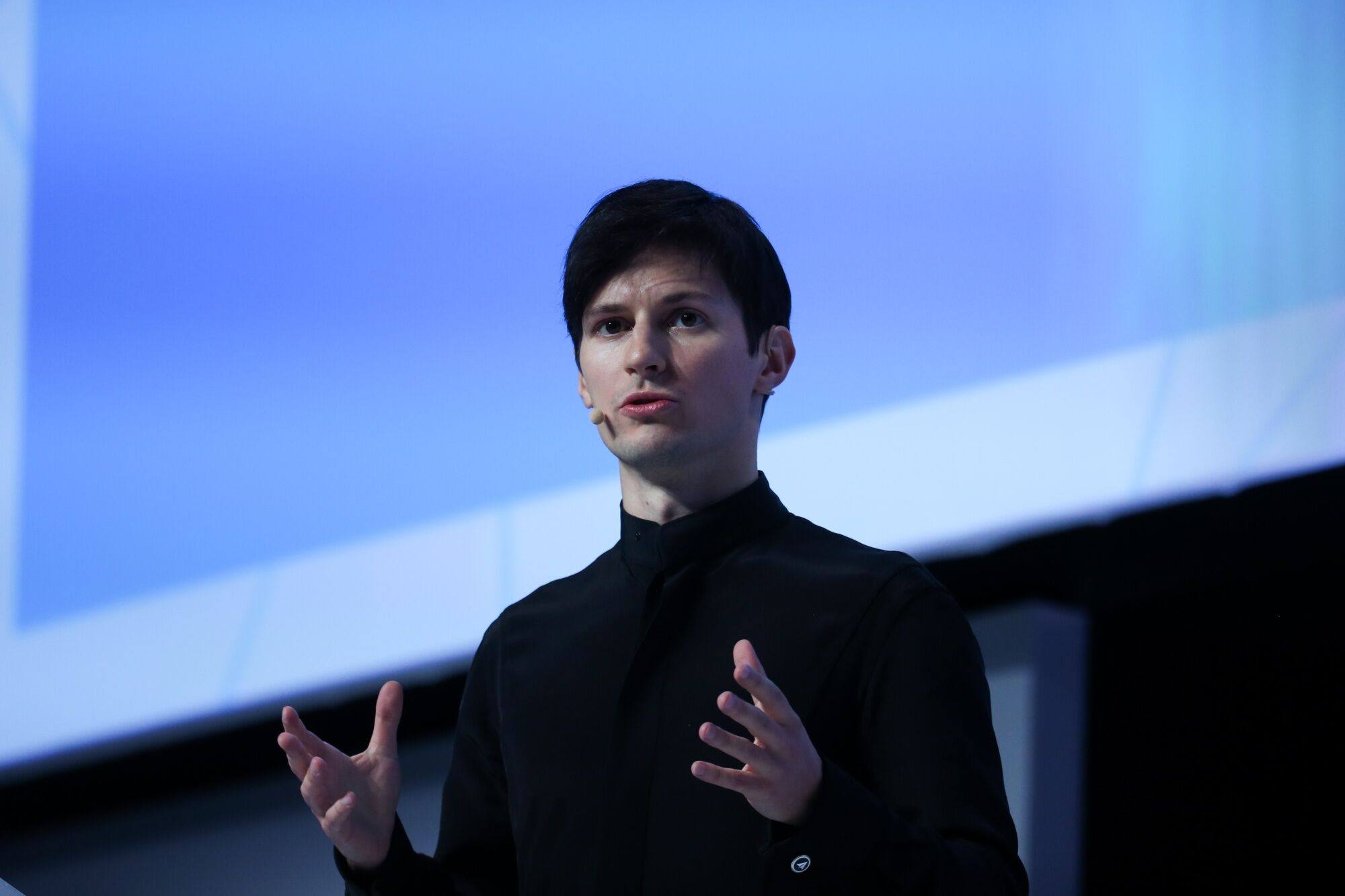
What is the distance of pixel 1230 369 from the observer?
219cm

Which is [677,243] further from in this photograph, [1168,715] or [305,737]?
[1168,715]

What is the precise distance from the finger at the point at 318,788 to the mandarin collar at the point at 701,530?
0.33 m

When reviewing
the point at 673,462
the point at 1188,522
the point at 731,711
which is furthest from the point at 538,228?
the point at 731,711

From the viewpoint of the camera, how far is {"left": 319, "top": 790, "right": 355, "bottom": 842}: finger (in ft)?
3.51

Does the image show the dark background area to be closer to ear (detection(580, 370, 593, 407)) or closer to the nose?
ear (detection(580, 370, 593, 407))

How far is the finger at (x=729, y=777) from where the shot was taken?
2.82ft

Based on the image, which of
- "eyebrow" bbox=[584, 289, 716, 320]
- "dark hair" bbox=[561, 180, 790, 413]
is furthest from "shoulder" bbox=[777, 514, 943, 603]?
"eyebrow" bbox=[584, 289, 716, 320]

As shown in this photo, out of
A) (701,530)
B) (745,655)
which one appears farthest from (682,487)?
(745,655)

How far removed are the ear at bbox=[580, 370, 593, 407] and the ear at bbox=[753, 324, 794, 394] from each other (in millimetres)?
157

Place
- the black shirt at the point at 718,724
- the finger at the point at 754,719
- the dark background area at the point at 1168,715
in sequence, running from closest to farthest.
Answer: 1. the finger at the point at 754,719
2. the black shirt at the point at 718,724
3. the dark background area at the point at 1168,715

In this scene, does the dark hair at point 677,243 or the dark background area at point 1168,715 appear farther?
the dark background area at point 1168,715

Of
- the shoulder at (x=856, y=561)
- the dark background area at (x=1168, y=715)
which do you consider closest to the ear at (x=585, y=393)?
the shoulder at (x=856, y=561)

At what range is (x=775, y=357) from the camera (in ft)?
4.15

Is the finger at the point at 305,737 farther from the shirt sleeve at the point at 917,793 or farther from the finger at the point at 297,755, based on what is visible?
the shirt sleeve at the point at 917,793
